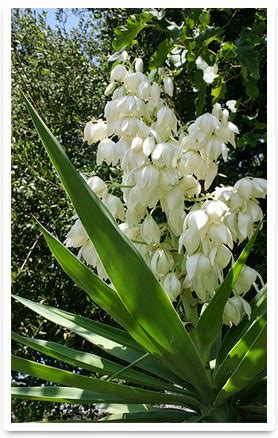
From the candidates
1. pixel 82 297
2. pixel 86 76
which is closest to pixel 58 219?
pixel 82 297

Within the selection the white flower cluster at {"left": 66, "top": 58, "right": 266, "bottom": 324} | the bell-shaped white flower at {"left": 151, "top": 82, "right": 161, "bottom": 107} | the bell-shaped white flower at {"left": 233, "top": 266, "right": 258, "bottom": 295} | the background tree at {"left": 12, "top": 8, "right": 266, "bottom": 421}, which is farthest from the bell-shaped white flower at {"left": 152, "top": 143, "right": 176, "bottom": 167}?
the background tree at {"left": 12, "top": 8, "right": 266, "bottom": 421}

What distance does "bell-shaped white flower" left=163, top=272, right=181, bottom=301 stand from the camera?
3.09 ft

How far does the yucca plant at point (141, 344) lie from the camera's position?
32.7 inches

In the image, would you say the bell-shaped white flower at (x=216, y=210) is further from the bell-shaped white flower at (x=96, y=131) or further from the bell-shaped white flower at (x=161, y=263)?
the bell-shaped white flower at (x=96, y=131)

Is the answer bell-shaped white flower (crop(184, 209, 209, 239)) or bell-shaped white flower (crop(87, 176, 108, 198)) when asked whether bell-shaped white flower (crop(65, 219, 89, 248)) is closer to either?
bell-shaped white flower (crop(87, 176, 108, 198))

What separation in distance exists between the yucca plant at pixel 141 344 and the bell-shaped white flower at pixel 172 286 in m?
0.05

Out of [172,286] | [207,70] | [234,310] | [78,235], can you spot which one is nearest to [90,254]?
[78,235]

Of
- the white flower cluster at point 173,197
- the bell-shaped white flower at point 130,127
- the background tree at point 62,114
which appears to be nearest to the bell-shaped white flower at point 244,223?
the white flower cluster at point 173,197

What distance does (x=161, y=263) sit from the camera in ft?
3.14

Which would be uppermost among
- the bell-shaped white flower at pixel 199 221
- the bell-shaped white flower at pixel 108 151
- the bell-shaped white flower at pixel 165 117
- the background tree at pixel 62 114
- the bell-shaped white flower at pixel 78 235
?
the background tree at pixel 62 114

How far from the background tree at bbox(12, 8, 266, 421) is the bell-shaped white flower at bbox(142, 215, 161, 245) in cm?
76

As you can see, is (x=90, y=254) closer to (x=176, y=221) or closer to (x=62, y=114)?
(x=176, y=221)
